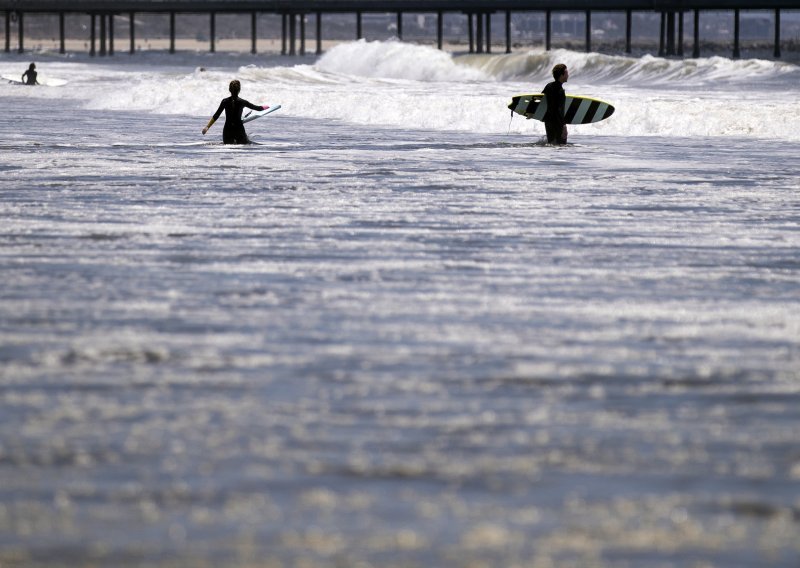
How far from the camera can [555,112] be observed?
68.8 ft

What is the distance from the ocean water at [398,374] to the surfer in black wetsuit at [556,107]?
5.84m

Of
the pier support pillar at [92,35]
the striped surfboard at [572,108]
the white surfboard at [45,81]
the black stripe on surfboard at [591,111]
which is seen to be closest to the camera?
the striped surfboard at [572,108]

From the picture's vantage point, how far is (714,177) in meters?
16.1

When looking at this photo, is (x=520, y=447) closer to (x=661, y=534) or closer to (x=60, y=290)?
(x=661, y=534)

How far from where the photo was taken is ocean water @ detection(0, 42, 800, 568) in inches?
162

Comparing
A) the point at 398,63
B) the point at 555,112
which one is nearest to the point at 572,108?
the point at 555,112

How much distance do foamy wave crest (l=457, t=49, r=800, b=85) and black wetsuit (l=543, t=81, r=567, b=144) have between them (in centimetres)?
3241

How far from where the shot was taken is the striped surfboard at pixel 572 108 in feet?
71.3

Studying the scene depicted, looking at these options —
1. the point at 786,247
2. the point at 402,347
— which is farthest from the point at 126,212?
the point at 402,347

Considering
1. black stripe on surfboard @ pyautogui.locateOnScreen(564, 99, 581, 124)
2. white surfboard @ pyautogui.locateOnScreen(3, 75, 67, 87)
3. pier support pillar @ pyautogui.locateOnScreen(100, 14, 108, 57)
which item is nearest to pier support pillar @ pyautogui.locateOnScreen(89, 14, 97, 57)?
pier support pillar @ pyautogui.locateOnScreen(100, 14, 108, 57)

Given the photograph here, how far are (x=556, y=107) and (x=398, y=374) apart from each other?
15.2m

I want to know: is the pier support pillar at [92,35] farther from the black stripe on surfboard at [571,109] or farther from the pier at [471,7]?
the black stripe on surfboard at [571,109]

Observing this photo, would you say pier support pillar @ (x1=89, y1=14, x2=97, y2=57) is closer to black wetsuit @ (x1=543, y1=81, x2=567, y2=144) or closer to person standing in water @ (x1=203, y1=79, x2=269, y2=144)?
person standing in water @ (x1=203, y1=79, x2=269, y2=144)

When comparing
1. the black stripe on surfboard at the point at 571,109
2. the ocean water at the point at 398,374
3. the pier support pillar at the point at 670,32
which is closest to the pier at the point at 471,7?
the pier support pillar at the point at 670,32
